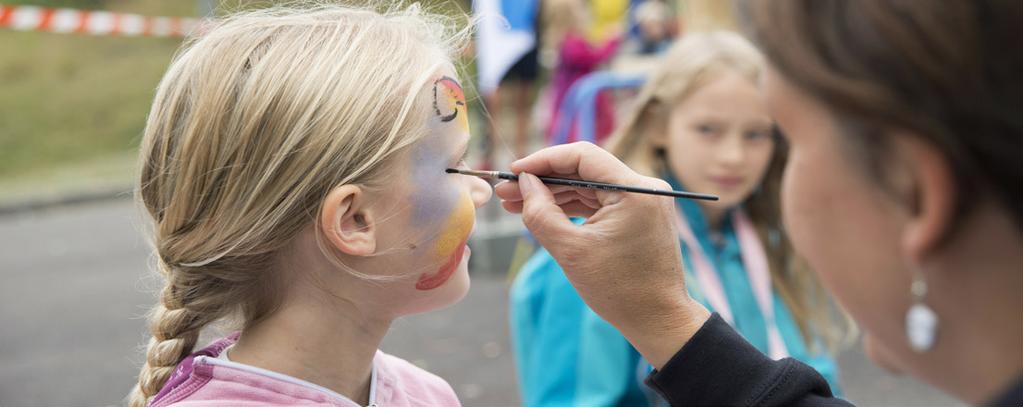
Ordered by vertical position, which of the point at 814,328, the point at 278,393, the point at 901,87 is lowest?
the point at 814,328

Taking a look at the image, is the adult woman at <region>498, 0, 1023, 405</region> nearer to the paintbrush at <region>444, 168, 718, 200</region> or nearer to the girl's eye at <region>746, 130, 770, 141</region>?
the paintbrush at <region>444, 168, 718, 200</region>

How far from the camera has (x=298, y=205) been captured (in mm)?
1573

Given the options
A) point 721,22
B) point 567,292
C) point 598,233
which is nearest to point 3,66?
point 721,22

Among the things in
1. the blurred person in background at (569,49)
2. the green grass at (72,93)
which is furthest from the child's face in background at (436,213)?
the green grass at (72,93)

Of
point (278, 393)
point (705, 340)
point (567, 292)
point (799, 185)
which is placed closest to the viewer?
point (799, 185)

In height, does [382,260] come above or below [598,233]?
below

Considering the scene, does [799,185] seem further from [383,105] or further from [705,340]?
[383,105]

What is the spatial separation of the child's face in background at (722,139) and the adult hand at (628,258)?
1352 mm

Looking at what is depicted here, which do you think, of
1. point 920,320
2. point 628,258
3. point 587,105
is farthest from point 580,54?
point 920,320

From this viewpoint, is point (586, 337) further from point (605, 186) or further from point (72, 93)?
point (72, 93)

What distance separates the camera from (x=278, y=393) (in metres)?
1.55

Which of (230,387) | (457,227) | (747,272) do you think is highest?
(457,227)

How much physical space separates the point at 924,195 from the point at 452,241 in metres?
0.93

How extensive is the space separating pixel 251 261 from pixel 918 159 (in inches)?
41.3
